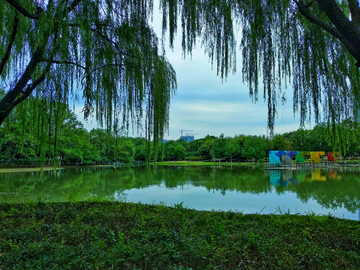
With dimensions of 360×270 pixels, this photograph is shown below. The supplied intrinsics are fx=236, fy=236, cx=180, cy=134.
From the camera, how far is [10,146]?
59.5 ft

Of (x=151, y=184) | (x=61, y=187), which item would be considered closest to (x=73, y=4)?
(x=61, y=187)

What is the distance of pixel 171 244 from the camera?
238cm

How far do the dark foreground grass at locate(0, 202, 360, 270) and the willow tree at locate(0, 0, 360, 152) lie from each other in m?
1.13

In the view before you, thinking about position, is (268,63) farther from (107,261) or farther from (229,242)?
(107,261)

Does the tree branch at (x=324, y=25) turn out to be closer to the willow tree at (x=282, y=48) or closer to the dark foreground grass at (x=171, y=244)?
the willow tree at (x=282, y=48)

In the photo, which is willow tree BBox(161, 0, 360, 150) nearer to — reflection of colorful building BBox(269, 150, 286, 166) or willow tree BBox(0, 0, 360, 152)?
willow tree BBox(0, 0, 360, 152)

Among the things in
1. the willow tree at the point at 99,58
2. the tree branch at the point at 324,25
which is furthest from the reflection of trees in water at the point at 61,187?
the tree branch at the point at 324,25

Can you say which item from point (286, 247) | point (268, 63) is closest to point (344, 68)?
point (268, 63)

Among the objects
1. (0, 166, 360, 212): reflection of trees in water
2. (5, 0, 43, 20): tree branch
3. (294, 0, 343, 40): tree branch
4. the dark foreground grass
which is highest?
(5, 0, 43, 20): tree branch

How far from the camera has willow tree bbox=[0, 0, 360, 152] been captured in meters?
2.04

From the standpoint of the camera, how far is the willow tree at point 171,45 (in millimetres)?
2041

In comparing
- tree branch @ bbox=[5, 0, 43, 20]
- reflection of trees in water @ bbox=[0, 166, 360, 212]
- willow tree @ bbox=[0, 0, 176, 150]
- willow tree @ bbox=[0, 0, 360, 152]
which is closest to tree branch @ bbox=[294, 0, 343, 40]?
willow tree @ bbox=[0, 0, 360, 152]

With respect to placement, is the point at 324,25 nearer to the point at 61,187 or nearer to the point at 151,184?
the point at 151,184

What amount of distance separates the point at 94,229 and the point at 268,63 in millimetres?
2661
